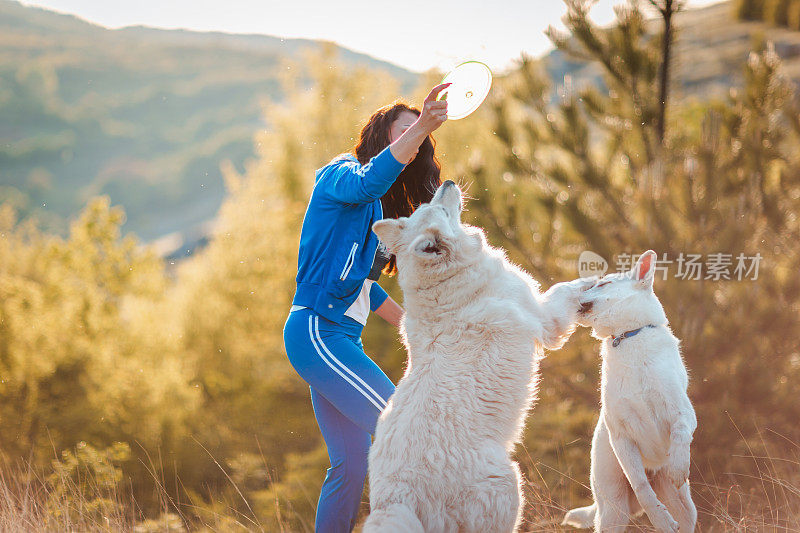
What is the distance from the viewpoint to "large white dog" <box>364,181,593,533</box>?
220 cm

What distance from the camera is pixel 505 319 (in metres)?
2.47

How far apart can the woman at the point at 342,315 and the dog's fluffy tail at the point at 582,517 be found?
109 cm

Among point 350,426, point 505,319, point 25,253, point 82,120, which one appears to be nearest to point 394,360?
point 350,426

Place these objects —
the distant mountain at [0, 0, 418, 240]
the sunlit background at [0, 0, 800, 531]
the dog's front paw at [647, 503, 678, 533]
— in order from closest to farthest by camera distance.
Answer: the dog's front paw at [647, 503, 678, 533]
the sunlit background at [0, 0, 800, 531]
the distant mountain at [0, 0, 418, 240]

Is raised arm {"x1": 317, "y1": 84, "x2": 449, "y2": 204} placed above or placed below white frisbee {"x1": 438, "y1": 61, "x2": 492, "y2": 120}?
below

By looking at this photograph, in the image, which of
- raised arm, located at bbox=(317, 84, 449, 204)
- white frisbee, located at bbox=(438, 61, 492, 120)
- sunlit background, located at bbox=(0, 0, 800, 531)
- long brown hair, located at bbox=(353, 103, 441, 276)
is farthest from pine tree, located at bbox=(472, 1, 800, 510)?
raised arm, located at bbox=(317, 84, 449, 204)

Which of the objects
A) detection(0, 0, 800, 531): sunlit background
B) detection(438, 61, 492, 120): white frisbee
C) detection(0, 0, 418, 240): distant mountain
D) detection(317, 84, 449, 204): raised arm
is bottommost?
detection(0, 0, 800, 531): sunlit background

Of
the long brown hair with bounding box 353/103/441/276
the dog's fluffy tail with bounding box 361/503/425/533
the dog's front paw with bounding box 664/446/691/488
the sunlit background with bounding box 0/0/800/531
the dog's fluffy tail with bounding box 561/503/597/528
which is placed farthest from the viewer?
the sunlit background with bounding box 0/0/800/531

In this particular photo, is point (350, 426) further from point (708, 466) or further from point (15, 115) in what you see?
point (15, 115)

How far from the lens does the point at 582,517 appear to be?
9.81 feet

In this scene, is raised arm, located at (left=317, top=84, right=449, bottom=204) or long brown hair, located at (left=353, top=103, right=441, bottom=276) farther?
long brown hair, located at (left=353, top=103, right=441, bottom=276)

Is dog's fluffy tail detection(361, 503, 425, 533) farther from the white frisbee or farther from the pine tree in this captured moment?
the pine tree

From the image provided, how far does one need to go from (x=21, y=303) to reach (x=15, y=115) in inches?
2003

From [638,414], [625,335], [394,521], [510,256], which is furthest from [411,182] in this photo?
[510,256]
